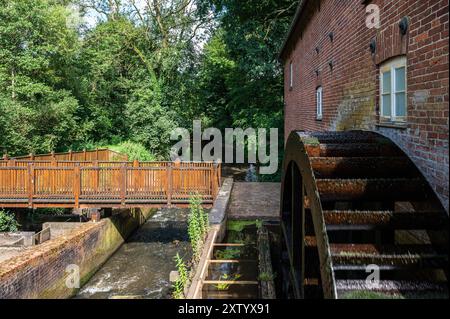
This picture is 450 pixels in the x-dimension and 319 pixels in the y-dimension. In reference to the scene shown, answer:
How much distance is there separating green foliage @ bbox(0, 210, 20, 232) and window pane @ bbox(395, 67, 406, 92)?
12220 mm

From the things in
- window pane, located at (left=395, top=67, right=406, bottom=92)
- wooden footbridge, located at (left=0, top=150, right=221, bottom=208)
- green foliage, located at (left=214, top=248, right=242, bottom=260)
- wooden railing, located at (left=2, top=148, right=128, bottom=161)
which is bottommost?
green foliage, located at (left=214, top=248, right=242, bottom=260)

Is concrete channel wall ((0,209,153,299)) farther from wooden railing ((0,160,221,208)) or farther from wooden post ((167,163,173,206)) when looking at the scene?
wooden post ((167,163,173,206))

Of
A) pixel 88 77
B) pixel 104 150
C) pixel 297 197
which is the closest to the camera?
pixel 297 197

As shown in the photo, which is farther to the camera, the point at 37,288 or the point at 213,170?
the point at 213,170

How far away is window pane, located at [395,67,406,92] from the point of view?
429 cm

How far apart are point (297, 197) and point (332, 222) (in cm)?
213

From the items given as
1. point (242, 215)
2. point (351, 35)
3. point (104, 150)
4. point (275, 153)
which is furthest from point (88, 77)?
point (351, 35)

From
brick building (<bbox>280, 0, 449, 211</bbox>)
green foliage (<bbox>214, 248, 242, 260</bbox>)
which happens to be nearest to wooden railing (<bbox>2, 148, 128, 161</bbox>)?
green foliage (<bbox>214, 248, 242, 260</bbox>)

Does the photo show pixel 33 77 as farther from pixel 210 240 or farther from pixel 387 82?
pixel 387 82

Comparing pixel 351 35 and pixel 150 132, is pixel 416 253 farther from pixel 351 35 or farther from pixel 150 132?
pixel 150 132

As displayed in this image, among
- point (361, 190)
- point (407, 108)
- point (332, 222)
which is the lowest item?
point (332, 222)

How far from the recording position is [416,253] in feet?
10.00

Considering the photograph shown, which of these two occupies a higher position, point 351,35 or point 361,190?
point 351,35

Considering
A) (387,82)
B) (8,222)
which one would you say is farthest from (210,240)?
(8,222)
